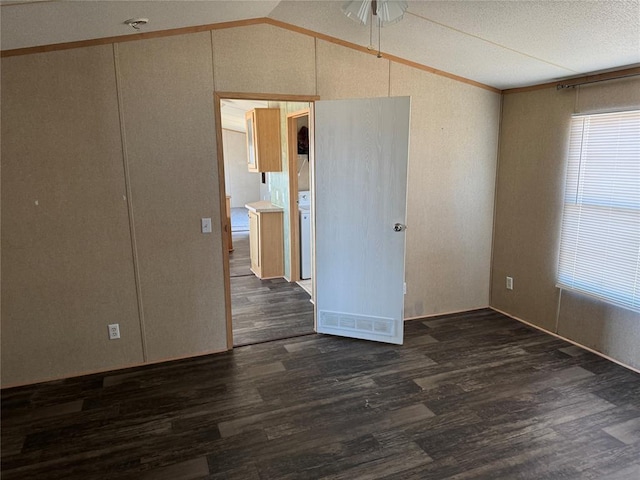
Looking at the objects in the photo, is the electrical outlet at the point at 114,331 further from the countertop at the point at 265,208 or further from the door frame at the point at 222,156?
the countertop at the point at 265,208

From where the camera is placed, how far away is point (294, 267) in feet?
17.7

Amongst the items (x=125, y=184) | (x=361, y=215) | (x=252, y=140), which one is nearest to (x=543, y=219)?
(x=361, y=215)

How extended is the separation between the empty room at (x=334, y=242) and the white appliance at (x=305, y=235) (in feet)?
3.97

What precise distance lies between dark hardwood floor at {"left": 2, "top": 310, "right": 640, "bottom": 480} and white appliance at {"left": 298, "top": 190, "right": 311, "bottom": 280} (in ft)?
6.29

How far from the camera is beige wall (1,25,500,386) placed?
2846 mm

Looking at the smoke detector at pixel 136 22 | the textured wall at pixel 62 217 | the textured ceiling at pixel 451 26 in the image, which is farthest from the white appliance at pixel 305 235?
the smoke detector at pixel 136 22

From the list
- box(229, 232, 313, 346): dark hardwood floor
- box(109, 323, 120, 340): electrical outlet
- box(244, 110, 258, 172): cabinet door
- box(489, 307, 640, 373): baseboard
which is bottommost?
box(489, 307, 640, 373): baseboard

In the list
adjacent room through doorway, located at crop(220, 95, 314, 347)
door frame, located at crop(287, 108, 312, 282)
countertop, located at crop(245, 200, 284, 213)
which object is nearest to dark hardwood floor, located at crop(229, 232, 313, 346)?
adjacent room through doorway, located at crop(220, 95, 314, 347)

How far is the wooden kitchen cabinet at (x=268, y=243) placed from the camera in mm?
5422

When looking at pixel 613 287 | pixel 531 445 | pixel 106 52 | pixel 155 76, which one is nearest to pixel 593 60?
pixel 613 287

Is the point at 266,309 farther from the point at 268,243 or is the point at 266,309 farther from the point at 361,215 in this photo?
the point at 361,215

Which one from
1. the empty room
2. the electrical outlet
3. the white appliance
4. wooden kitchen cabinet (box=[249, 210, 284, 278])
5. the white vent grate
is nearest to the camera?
the empty room

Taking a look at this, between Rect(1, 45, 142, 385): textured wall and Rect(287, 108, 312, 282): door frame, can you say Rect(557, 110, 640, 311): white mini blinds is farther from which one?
Rect(1, 45, 142, 385): textured wall

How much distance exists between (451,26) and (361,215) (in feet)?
5.02
